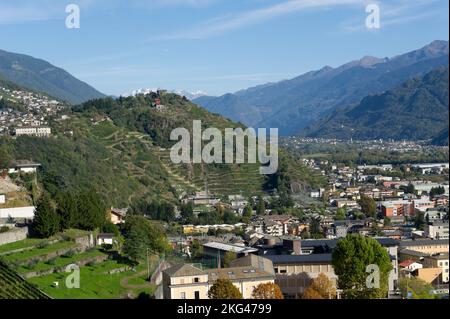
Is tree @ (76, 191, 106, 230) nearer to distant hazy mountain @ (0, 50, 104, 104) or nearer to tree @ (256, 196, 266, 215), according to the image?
tree @ (256, 196, 266, 215)

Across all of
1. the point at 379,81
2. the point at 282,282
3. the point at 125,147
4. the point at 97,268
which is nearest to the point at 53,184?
the point at 97,268

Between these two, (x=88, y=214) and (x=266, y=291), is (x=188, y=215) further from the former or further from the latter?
(x=266, y=291)

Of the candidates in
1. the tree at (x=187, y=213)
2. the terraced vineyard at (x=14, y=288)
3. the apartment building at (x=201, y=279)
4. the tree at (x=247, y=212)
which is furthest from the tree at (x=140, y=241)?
the tree at (x=247, y=212)

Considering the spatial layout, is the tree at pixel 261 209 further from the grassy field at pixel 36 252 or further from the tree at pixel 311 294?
the tree at pixel 311 294

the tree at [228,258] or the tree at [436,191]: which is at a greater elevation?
the tree at [228,258]

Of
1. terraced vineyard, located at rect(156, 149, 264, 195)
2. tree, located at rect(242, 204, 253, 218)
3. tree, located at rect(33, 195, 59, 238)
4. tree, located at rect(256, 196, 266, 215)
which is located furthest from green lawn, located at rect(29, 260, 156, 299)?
terraced vineyard, located at rect(156, 149, 264, 195)

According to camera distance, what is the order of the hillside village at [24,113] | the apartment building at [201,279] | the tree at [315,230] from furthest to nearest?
the hillside village at [24,113] → the tree at [315,230] → the apartment building at [201,279]
